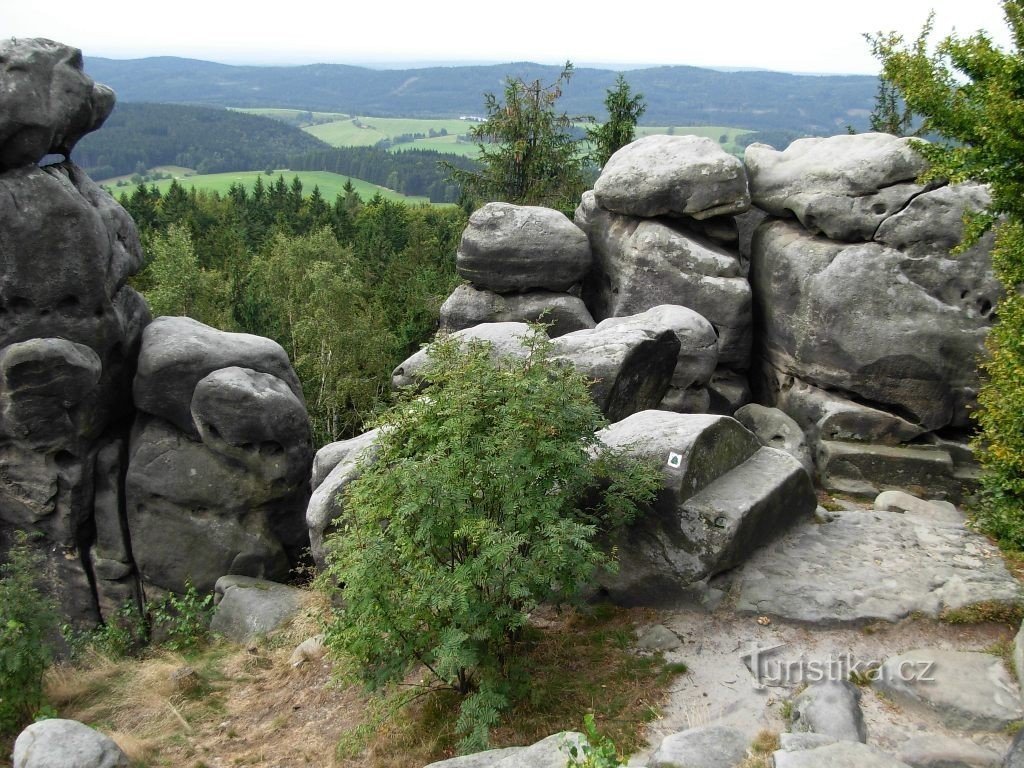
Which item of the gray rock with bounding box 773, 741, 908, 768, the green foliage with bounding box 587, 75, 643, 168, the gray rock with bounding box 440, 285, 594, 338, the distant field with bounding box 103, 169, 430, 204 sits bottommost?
the distant field with bounding box 103, 169, 430, 204

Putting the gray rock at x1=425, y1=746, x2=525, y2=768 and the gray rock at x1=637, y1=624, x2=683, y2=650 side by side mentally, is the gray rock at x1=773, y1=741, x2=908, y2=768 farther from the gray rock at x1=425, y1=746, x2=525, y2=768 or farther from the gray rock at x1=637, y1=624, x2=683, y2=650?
the gray rock at x1=637, y1=624, x2=683, y2=650

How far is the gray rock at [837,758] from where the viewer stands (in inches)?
302

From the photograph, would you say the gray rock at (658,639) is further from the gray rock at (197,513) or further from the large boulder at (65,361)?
the large boulder at (65,361)

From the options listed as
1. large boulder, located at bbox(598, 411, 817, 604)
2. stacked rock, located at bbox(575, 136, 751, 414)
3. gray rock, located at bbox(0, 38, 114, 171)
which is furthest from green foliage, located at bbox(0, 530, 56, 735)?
stacked rock, located at bbox(575, 136, 751, 414)

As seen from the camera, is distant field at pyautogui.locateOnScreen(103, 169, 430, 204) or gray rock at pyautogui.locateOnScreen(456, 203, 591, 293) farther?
distant field at pyautogui.locateOnScreen(103, 169, 430, 204)

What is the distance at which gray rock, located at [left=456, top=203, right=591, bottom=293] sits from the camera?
2300 cm

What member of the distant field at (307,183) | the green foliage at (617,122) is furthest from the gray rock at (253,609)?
the distant field at (307,183)

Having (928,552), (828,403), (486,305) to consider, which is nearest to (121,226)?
Result: (486,305)

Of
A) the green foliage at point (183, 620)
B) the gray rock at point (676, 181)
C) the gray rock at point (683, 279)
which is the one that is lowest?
the green foliage at point (183, 620)

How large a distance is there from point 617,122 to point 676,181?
19057mm

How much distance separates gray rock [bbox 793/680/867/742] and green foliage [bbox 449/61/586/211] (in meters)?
30.7

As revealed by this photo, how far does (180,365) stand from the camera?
19656mm

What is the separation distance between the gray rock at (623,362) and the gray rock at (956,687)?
6.88 m

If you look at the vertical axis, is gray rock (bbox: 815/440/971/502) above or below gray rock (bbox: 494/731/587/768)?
below
